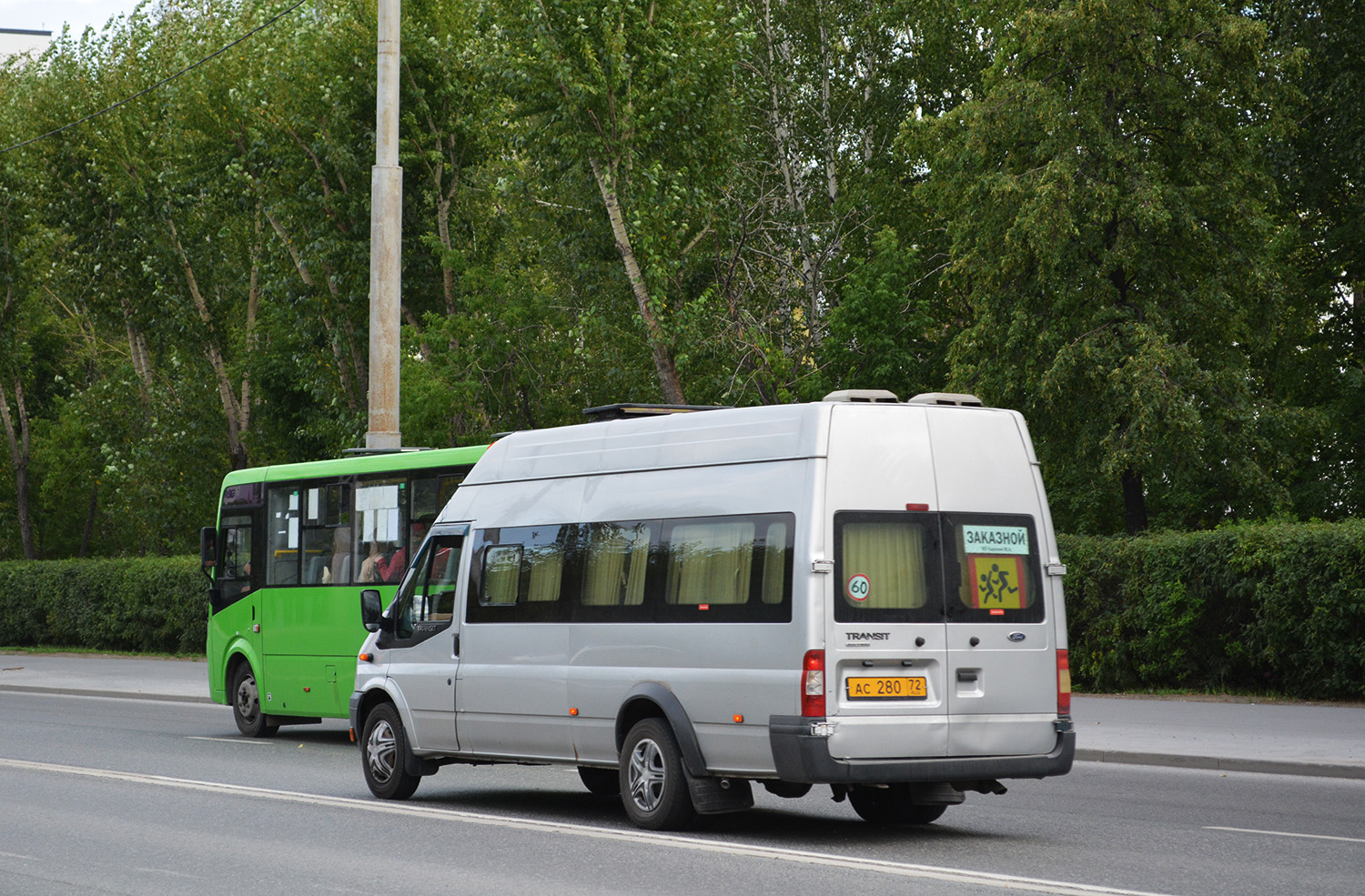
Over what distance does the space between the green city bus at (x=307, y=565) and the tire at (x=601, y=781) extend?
4377 millimetres

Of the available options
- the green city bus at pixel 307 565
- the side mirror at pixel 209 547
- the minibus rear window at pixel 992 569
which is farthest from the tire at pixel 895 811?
the side mirror at pixel 209 547

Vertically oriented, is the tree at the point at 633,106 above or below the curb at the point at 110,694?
above

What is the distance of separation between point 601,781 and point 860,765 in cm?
346

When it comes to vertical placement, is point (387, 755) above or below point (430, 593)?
below

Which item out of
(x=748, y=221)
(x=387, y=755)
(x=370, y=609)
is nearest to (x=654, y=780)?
(x=387, y=755)

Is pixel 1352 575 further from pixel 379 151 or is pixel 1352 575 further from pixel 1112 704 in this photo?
pixel 379 151

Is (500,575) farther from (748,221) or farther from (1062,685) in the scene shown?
(748,221)

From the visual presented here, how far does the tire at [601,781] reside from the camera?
11.7 m

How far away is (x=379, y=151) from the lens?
66.8ft

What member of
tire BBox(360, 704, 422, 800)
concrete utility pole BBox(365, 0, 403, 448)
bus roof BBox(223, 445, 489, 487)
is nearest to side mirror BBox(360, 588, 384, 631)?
tire BBox(360, 704, 422, 800)

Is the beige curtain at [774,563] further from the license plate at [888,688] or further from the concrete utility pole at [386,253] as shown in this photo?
the concrete utility pole at [386,253]

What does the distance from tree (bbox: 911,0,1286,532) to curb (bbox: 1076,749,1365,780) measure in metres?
10.9

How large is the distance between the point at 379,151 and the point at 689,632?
12.4 meters

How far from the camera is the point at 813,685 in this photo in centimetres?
876
